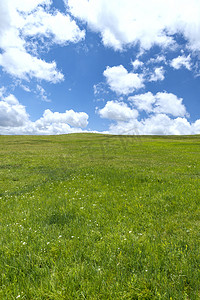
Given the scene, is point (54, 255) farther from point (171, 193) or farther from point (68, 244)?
point (171, 193)

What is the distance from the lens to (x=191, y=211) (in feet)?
21.6

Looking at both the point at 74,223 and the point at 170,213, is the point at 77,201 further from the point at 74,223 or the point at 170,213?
the point at 170,213

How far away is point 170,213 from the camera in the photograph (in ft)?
21.4

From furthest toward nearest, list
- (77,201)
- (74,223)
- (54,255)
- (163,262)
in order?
(77,201)
(74,223)
(54,255)
(163,262)

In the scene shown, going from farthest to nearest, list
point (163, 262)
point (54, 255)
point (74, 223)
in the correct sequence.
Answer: point (74, 223) → point (54, 255) → point (163, 262)

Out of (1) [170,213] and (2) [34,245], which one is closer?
(2) [34,245]

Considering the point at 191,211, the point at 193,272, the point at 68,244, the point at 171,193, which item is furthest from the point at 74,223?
the point at 171,193

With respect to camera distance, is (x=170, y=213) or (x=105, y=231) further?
(x=170, y=213)

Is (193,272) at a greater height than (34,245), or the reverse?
(193,272)

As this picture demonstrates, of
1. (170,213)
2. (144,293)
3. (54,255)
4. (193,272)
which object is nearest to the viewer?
(144,293)

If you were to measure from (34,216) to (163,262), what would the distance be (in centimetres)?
509

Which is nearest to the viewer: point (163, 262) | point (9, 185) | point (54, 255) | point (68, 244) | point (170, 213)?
point (163, 262)

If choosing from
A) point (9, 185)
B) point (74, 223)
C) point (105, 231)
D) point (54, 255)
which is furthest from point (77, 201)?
point (9, 185)

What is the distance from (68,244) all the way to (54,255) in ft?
1.52
